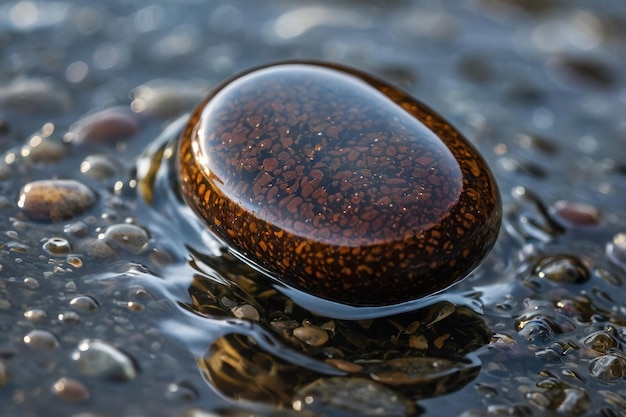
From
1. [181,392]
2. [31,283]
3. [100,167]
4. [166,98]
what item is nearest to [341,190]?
[181,392]

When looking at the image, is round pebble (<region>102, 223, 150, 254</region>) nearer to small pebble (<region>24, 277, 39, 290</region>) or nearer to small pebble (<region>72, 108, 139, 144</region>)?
small pebble (<region>24, 277, 39, 290</region>)

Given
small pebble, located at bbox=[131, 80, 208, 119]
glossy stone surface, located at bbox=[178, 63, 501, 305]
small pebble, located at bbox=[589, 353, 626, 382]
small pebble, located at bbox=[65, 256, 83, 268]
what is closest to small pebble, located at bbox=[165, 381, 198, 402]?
→ glossy stone surface, located at bbox=[178, 63, 501, 305]

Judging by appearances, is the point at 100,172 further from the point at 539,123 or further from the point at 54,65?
the point at 539,123

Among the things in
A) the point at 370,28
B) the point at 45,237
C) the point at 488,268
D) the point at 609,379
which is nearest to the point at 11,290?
the point at 45,237

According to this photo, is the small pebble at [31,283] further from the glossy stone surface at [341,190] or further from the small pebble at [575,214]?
the small pebble at [575,214]

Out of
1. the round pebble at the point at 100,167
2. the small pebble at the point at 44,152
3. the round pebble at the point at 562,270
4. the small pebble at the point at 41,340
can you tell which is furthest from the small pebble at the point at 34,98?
the round pebble at the point at 562,270
